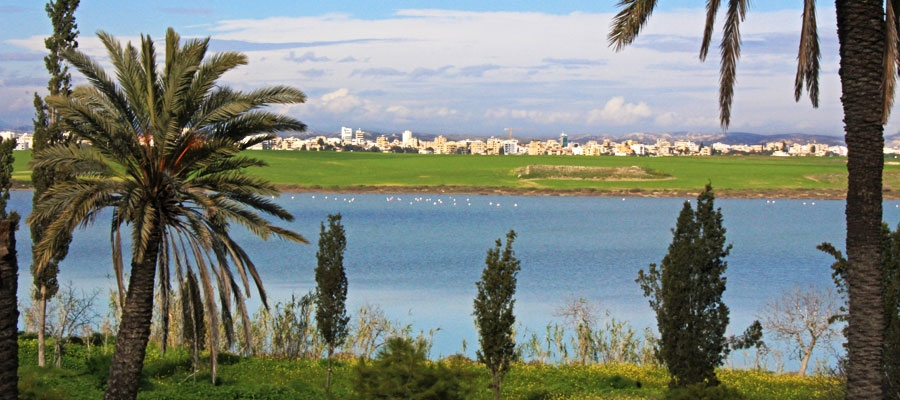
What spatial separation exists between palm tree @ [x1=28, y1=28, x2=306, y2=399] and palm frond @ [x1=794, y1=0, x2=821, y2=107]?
23.3 ft

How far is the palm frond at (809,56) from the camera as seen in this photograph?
1180 cm

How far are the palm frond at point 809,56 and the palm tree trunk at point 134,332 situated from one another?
8.84 m

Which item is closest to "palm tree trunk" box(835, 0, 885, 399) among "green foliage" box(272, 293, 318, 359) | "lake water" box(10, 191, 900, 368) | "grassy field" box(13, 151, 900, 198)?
"green foliage" box(272, 293, 318, 359)

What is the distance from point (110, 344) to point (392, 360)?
523 inches

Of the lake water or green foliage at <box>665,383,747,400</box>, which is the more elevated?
green foliage at <box>665,383,747,400</box>

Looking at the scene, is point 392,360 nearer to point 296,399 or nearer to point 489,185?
point 296,399

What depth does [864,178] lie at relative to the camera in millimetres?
10805

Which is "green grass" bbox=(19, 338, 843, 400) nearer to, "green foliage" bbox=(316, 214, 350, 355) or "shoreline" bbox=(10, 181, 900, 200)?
"green foliage" bbox=(316, 214, 350, 355)

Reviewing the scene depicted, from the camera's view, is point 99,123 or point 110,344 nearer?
point 99,123

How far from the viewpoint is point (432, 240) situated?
172 feet

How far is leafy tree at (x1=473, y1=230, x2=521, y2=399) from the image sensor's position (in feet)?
55.9

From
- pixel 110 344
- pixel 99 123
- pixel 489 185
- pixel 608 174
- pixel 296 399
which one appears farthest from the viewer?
pixel 608 174

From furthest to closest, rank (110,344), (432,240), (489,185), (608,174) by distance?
(608,174), (489,185), (432,240), (110,344)

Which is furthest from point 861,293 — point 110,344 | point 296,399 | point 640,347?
point 110,344
